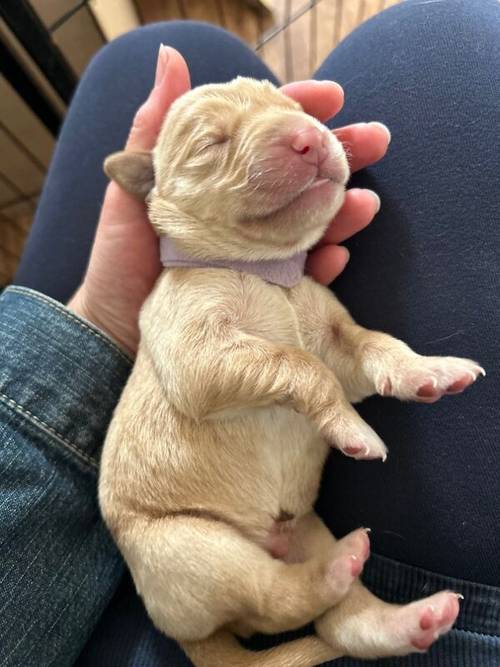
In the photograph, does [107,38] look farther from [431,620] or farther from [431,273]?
[431,620]

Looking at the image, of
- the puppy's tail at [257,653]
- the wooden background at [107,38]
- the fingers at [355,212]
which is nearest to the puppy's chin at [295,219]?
the fingers at [355,212]

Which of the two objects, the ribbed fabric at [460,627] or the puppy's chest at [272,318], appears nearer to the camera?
the ribbed fabric at [460,627]

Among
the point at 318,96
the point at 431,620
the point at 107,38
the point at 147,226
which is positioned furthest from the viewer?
the point at 107,38

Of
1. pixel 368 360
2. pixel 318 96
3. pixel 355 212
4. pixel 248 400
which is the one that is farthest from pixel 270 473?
pixel 318 96

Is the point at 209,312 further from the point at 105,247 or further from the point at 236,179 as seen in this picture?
the point at 105,247

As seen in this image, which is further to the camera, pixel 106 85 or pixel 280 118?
pixel 106 85

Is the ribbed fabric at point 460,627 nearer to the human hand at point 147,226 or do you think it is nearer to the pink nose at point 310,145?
the human hand at point 147,226

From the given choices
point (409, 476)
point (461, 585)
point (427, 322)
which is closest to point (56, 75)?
point (427, 322)
